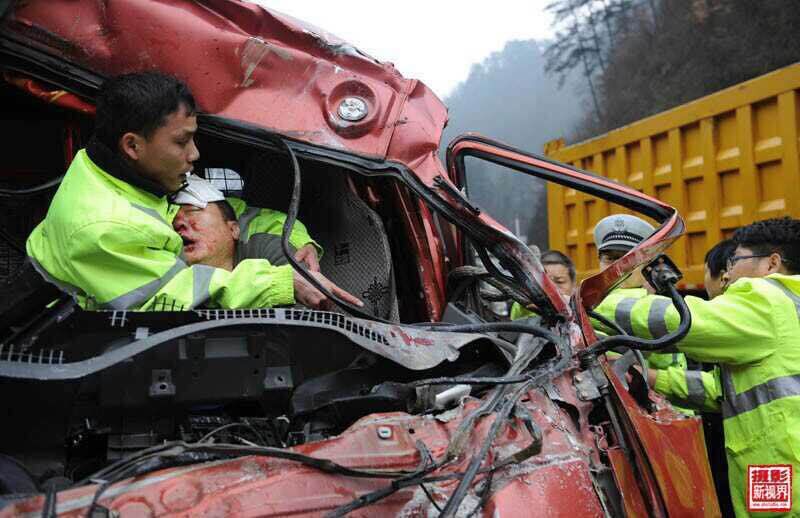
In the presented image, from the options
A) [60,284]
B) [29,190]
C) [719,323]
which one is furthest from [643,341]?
[29,190]

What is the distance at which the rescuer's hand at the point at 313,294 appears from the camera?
91.1 inches

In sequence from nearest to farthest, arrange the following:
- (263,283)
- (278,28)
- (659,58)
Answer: (263,283), (278,28), (659,58)

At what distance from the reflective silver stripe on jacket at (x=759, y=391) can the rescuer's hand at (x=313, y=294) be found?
4.94 ft

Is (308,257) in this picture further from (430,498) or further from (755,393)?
(755,393)

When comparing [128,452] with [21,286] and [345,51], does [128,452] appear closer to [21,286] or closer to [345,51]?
[21,286]

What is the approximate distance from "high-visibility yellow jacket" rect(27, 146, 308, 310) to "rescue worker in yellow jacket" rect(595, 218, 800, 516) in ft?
4.22

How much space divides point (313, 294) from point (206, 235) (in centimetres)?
44

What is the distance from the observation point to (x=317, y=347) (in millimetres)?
2223

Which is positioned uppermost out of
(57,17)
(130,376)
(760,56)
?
(760,56)

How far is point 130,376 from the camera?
1.99 metres

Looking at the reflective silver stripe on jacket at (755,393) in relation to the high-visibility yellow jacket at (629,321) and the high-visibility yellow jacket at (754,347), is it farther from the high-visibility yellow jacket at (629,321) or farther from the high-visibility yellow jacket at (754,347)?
the high-visibility yellow jacket at (629,321)

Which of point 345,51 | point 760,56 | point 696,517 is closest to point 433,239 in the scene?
point 345,51

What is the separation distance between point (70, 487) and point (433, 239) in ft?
5.11

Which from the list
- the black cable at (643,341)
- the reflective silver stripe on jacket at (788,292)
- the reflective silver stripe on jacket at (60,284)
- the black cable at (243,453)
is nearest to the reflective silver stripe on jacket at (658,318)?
the black cable at (643,341)
